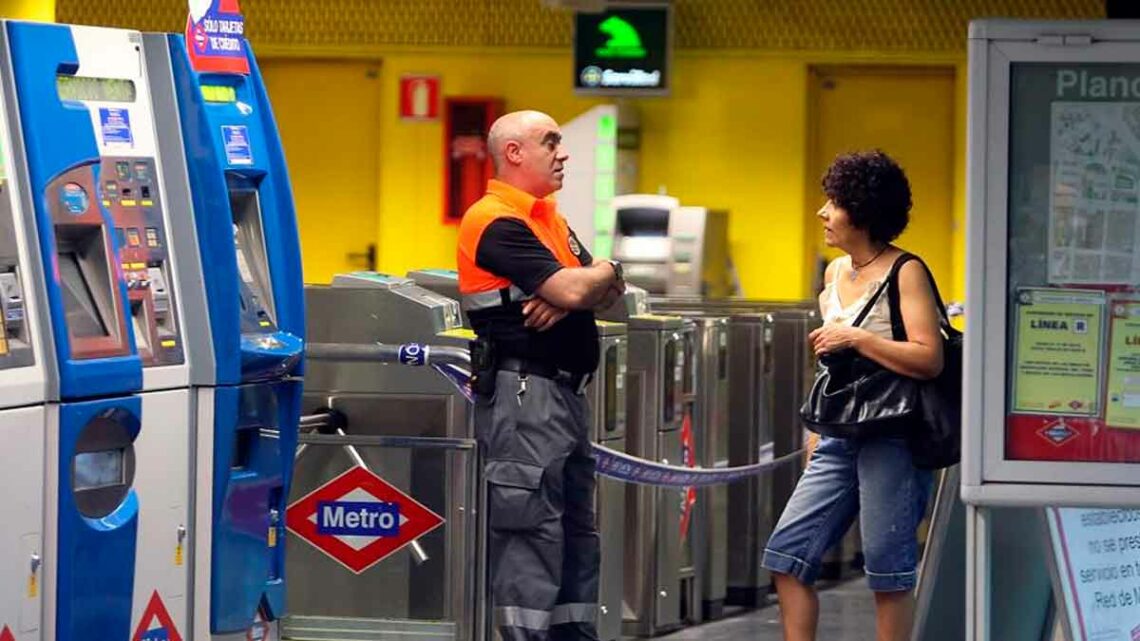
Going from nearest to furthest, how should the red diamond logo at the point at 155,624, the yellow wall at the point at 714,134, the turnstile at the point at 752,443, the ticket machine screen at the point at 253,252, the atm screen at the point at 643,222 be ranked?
the red diamond logo at the point at 155,624, the ticket machine screen at the point at 253,252, the turnstile at the point at 752,443, the atm screen at the point at 643,222, the yellow wall at the point at 714,134

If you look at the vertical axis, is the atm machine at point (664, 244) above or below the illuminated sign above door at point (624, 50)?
below

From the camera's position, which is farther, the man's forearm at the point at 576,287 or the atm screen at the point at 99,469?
the man's forearm at the point at 576,287

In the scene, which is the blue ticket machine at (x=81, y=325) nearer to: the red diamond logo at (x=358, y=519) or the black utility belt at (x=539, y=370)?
the black utility belt at (x=539, y=370)

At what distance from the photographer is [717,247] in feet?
47.4

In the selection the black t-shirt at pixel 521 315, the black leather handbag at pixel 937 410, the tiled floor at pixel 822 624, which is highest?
the black t-shirt at pixel 521 315

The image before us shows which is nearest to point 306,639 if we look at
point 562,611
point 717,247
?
point 562,611

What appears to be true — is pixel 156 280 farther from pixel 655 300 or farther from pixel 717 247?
pixel 717 247

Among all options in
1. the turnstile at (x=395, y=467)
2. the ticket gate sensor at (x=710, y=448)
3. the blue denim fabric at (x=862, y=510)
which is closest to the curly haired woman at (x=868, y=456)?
the blue denim fabric at (x=862, y=510)

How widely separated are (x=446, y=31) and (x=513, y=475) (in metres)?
10.6

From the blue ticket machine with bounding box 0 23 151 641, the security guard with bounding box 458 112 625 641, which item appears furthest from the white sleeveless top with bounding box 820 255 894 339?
the blue ticket machine with bounding box 0 23 151 641

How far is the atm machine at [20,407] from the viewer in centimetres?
409

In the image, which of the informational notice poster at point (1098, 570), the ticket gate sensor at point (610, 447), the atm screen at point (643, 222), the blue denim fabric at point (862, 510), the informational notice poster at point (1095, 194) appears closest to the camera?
the informational notice poster at point (1095, 194)

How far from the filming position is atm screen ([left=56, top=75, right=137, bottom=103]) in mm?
4523

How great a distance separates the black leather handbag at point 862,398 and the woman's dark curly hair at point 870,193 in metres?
0.11
